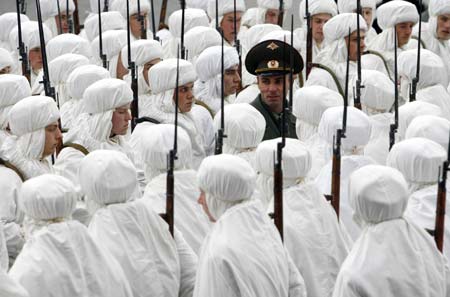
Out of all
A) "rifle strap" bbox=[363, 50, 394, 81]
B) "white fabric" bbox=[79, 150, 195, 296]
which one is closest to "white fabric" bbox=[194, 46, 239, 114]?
"rifle strap" bbox=[363, 50, 394, 81]

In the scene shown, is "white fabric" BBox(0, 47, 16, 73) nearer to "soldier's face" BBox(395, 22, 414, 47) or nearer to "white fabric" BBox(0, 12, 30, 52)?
"white fabric" BBox(0, 12, 30, 52)

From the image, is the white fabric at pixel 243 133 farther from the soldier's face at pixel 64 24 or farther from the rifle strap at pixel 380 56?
the soldier's face at pixel 64 24

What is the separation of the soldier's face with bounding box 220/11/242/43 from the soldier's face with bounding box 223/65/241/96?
2.40 metres

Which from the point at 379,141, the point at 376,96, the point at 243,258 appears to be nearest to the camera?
the point at 243,258

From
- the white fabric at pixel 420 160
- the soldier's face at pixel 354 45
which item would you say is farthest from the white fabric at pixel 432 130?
the soldier's face at pixel 354 45

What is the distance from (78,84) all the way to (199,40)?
8.15 feet

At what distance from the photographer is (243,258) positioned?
7.82 meters

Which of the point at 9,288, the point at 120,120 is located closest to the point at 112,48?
the point at 120,120

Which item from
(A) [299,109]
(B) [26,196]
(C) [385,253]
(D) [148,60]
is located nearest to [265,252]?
(C) [385,253]

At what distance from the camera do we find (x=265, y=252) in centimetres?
793

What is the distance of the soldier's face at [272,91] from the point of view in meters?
11.6

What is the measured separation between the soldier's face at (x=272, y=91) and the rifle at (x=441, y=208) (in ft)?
10.9

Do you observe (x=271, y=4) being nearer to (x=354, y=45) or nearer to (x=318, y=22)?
(x=318, y=22)

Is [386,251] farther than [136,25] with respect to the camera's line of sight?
No
